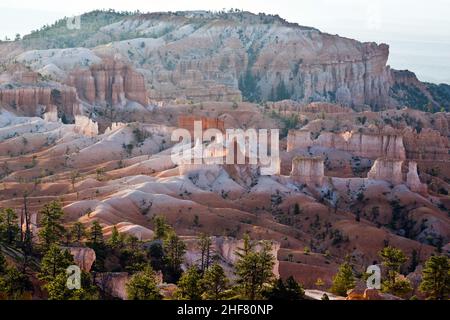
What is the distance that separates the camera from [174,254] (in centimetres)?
5109

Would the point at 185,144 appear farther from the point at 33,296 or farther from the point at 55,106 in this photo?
the point at 33,296

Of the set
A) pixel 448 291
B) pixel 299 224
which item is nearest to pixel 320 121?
pixel 299 224

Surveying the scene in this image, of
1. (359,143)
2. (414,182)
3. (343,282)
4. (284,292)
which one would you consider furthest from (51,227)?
(359,143)

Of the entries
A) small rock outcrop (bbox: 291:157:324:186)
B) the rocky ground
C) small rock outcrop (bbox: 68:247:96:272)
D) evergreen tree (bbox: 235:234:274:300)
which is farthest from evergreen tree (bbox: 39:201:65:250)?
small rock outcrop (bbox: 291:157:324:186)

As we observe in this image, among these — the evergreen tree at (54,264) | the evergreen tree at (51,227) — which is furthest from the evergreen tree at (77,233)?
the evergreen tree at (54,264)

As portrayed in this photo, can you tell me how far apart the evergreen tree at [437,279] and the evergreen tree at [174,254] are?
36.0 ft

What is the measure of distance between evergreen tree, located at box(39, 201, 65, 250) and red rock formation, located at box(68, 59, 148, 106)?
69.3m

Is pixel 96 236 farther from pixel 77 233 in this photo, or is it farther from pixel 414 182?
pixel 414 182

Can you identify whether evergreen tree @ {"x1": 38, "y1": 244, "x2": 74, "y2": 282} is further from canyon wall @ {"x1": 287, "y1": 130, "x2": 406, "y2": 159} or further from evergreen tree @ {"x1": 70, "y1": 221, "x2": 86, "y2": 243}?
canyon wall @ {"x1": 287, "y1": 130, "x2": 406, "y2": 159}

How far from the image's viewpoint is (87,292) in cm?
4012

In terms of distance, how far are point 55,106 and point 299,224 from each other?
44067 millimetres

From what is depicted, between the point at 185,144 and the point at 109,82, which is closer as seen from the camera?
the point at 185,144
